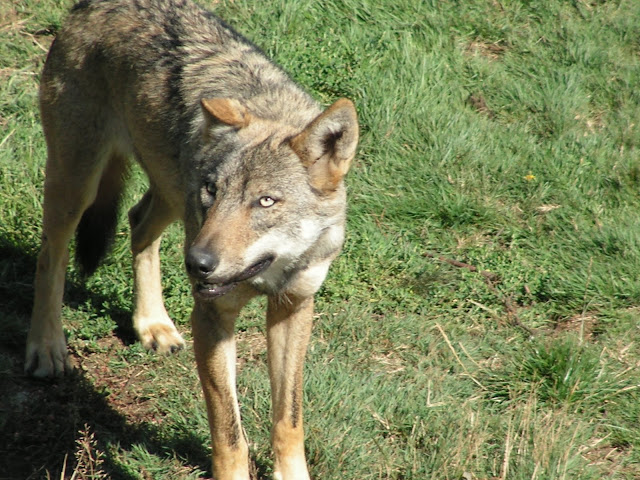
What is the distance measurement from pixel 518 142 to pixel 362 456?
3302 mm

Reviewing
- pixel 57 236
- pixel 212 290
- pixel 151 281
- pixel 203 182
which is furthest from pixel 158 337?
pixel 212 290

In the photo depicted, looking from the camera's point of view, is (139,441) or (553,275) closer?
(139,441)

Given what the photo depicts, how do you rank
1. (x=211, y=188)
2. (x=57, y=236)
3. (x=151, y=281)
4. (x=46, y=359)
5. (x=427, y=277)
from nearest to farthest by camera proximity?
(x=211, y=188)
(x=46, y=359)
(x=57, y=236)
(x=151, y=281)
(x=427, y=277)

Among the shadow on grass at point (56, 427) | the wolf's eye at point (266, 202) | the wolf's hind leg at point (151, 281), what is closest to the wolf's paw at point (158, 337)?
the wolf's hind leg at point (151, 281)

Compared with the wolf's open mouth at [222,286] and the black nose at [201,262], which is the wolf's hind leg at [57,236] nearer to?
the wolf's open mouth at [222,286]

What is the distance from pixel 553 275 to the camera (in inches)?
210

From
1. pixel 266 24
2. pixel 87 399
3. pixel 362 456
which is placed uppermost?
pixel 266 24

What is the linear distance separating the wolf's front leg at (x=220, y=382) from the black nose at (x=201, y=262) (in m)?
0.56

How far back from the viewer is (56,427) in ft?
13.8

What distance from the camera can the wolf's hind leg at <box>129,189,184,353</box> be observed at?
4.91 metres

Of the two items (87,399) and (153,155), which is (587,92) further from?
(87,399)

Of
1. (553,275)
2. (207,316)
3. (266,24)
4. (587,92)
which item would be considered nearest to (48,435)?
(207,316)

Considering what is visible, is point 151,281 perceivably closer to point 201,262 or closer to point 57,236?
point 57,236

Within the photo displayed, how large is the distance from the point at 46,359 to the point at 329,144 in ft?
7.44
